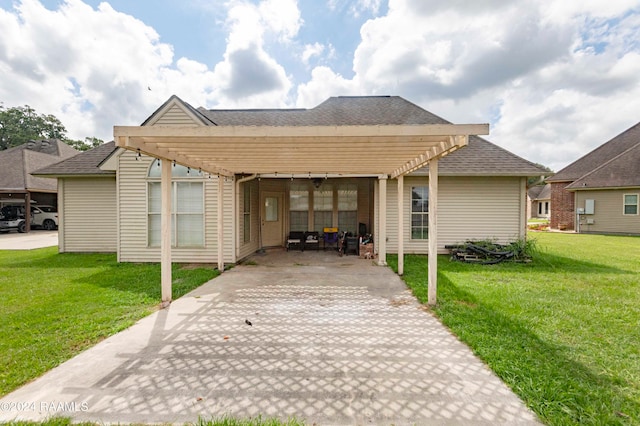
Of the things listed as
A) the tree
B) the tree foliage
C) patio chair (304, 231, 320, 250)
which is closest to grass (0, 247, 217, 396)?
patio chair (304, 231, 320, 250)

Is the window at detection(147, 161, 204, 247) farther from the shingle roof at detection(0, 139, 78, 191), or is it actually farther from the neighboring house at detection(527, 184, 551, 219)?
the neighboring house at detection(527, 184, 551, 219)

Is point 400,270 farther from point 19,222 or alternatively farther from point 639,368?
point 19,222

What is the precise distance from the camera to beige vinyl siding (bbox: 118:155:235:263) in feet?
23.9

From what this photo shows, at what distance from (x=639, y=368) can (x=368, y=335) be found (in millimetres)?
2522

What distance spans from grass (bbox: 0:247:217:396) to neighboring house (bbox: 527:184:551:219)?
38.5m

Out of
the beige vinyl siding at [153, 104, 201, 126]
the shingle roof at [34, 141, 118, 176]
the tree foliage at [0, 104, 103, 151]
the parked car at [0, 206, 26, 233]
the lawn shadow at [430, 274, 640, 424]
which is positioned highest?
the tree foliage at [0, 104, 103, 151]

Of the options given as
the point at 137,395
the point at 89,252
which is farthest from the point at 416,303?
the point at 89,252

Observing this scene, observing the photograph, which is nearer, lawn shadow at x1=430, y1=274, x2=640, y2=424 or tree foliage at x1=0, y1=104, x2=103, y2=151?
lawn shadow at x1=430, y1=274, x2=640, y2=424

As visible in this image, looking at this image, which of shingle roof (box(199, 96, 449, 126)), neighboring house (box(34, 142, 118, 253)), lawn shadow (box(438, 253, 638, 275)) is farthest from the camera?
shingle roof (box(199, 96, 449, 126))

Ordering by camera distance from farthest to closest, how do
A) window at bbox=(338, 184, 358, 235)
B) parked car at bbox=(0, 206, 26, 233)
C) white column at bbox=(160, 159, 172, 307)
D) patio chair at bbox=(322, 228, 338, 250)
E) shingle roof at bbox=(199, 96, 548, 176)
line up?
parked car at bbox=(0, 206, 26, 233) → window at bbox=(338, 184, 358, 235) → patio chair at bbox=(322, 228, 338, 250) → shingle roof at bbox=(199, 96, 548, 176) → white column at bbox=(160, 159, 172, 307)

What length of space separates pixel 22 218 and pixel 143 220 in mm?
14515

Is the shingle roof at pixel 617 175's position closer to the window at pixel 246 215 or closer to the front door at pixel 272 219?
the front door at pixel 272 219

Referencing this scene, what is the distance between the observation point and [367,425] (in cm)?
184

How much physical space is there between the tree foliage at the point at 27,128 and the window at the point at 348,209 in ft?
145
